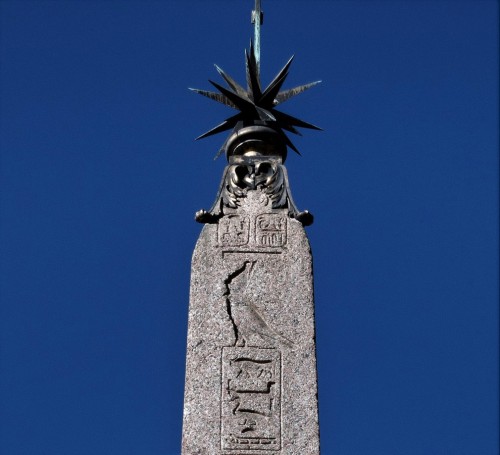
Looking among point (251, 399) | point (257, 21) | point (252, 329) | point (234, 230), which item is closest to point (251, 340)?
point (252, 329)

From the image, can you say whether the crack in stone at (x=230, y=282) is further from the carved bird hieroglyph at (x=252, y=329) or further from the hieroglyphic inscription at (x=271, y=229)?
the hieroglyphic inscription at (x=271, y=229)

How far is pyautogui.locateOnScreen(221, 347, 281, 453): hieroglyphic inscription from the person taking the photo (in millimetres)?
8273

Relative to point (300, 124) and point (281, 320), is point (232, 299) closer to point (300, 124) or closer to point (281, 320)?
point (281, 320)

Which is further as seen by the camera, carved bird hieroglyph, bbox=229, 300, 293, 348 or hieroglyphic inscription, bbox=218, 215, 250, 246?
hieroglyphic inscription, bbox=218, 215, 250, 246

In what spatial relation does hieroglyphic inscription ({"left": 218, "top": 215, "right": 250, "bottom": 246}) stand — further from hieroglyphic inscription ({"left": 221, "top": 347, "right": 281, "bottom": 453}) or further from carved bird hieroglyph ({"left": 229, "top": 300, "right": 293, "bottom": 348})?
hieroglyphic inscription ({"left": 221, "top": 347, "right": 281, "bottom": 453})

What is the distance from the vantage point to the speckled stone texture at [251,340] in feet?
27.2

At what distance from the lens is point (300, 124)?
10.1m

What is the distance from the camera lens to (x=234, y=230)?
30.1 feet

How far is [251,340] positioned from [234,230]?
2.82ft

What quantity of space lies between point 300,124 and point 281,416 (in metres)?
Answer: 2.56

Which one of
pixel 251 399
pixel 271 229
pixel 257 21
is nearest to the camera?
pixel 251 399

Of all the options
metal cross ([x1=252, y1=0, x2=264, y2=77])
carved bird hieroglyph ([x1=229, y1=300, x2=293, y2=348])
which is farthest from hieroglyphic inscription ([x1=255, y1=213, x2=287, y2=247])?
metal cross ([x1=252, y1=0, x2=264, y2=77])

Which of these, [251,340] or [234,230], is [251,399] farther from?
[234,230]

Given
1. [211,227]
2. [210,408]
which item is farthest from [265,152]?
A: [210,408]
